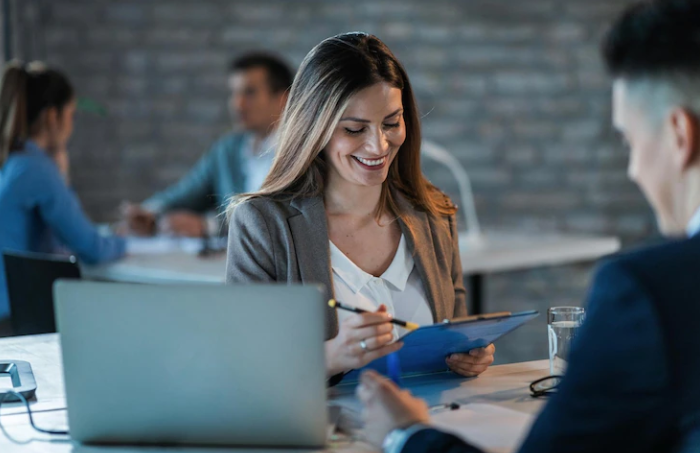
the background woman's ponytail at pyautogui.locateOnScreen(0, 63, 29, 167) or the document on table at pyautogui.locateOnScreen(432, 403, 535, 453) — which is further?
the background woman's ponytail at pyautogui.locateOnScreen(0, 63, 29, 167)

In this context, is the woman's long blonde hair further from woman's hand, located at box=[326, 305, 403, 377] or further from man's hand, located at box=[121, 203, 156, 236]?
man's hand, located at box=[121, 203, 156, 236]

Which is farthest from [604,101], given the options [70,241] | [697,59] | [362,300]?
[697,59]

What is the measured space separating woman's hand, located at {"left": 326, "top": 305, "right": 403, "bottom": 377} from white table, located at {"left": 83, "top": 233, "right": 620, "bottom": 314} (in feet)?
5.48

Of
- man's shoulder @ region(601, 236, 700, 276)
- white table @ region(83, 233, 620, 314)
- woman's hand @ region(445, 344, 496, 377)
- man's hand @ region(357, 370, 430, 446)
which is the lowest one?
white table @ region(83, 233, 620, 314)

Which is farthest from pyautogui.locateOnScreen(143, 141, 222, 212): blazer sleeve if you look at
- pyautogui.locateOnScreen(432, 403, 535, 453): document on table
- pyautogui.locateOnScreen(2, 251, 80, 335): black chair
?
pyautogui.locateOnScreen(432, 403, 535, 453): document on table

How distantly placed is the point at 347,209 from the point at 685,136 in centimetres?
106

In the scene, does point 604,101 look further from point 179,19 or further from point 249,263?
point 249,263

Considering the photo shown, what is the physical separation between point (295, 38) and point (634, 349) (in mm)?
4053

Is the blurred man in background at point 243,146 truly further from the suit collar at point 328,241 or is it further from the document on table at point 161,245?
the suit collar at point 328,241

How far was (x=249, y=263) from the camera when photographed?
1.86 metres

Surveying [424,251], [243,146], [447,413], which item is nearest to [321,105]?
[424,251]

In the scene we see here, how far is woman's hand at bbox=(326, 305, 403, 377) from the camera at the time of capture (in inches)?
58.1

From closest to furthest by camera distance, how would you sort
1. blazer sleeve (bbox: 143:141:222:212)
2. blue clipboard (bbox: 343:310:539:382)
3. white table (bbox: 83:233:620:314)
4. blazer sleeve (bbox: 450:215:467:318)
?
blue clipboard (bbox: 343:310:539:382) → blazer sleeve (bbox: 450:215:467:318) → white table (bbox: 83:233:620:314) → blazer sleeve (bbox: 143:141:222:212)

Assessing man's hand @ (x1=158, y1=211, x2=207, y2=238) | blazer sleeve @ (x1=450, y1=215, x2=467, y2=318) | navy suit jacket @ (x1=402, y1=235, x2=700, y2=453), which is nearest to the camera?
navy suit jacket @ (x1=402, y1=235, x2=700, y2=453)
